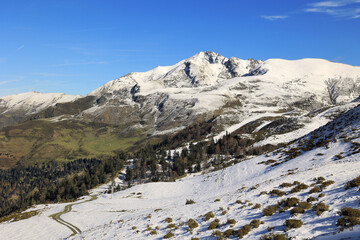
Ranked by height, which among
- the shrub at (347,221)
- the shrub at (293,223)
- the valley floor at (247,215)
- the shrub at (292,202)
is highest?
the shrub at (347,221)

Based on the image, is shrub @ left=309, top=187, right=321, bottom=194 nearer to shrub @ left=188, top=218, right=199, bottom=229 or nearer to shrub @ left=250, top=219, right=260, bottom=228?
shrub @ left=250, top=219, right=260, bottom=228

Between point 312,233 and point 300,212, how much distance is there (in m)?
4.40

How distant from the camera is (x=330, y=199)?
23672 mm

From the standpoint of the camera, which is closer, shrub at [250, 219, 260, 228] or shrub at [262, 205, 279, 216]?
shrub at [250, 219, 260, 228]

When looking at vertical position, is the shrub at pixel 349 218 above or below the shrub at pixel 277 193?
above

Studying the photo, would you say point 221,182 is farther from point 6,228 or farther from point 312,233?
point 6,228

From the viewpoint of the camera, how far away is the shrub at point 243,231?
70.5 feet

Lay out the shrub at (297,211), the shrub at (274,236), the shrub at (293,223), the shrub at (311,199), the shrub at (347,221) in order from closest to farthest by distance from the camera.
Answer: the shrub at (347,221), the shrub at (274,236), the shrub at (293,223), the shrub at (297,211), the shrub at (311,199)

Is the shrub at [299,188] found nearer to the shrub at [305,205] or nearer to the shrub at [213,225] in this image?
the shrub at [305,205]

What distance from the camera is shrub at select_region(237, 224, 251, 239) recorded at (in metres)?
21.5

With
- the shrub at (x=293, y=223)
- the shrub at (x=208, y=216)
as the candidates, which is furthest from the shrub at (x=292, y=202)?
the shrub at (x=208, y=216)

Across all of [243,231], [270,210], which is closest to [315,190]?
[270,210]

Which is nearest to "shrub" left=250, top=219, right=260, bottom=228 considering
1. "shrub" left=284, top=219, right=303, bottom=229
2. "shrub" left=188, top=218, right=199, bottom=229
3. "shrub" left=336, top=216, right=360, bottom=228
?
"shrub" left=284, top=219, right=303, bottom=229

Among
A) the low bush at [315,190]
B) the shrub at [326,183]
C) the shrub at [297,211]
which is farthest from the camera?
Result: the shrub at [326,183]
